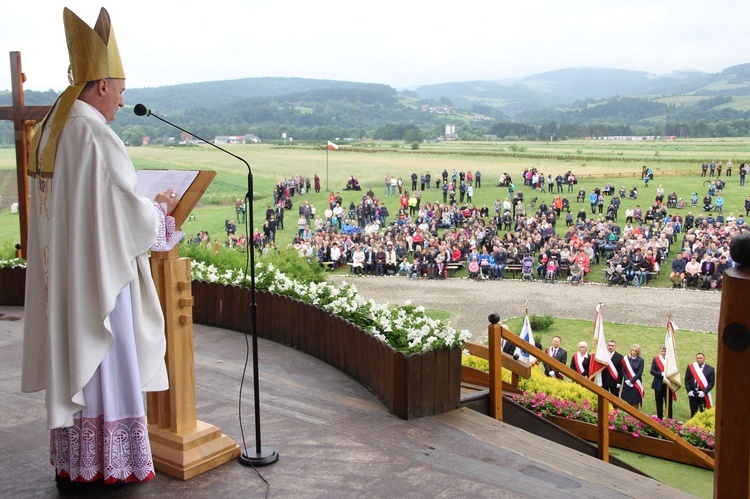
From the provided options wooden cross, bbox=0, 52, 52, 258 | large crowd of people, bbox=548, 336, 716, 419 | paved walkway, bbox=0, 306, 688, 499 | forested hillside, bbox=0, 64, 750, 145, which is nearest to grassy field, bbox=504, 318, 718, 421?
large crowd of people, bbox=548, 336, 716, 419

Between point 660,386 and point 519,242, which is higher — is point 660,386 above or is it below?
below

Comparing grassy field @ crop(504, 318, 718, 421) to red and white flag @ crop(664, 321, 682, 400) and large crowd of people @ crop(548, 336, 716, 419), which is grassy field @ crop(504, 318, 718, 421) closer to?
large crowd of people @ crop(548, 336, 716, 419)

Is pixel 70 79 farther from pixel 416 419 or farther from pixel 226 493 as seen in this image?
pixel 416 419

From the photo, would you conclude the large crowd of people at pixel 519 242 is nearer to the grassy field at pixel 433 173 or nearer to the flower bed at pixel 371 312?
the grassy field at pixel 433 173

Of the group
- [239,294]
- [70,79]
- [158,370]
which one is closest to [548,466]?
[158,370]

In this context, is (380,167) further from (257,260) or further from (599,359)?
(257,260)

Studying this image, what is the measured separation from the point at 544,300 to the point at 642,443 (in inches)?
477

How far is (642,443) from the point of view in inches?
307

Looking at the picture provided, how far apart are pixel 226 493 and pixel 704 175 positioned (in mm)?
43359

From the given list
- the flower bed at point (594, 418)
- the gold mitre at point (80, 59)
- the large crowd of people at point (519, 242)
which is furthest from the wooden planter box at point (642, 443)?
the large crowd of people at point (519, 242)

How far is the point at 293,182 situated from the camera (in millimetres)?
36938

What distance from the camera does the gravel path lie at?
17.7 metres

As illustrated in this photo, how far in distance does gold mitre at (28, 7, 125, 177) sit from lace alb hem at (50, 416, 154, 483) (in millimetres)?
1133

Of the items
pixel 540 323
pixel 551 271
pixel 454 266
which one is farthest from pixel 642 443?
pixel 454 266
